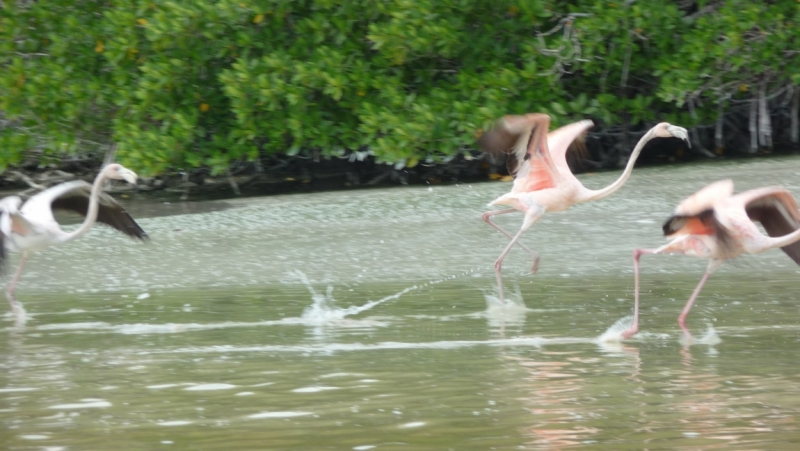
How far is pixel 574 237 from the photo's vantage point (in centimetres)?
905

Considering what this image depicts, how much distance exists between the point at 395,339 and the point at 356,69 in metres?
6.15

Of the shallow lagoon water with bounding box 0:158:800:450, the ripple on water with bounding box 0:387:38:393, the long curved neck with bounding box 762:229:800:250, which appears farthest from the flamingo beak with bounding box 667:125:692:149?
the ripple on water with bounding box 0:387:38:393

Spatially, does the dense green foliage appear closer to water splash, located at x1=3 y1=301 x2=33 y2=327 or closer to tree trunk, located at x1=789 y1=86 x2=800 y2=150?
tree trunk, located at x1=789 y1=86 x2=800 y2=150

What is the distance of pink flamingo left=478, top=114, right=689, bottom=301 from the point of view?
24.6 ft

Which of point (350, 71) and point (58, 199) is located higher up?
point (350, 71)

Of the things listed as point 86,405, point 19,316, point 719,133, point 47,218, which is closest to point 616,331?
point 86,405

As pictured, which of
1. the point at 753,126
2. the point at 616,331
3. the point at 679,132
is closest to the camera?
the point at 616,331

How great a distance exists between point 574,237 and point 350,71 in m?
3.62

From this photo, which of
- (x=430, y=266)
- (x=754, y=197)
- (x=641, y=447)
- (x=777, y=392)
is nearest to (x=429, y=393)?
(x=641, y=447)

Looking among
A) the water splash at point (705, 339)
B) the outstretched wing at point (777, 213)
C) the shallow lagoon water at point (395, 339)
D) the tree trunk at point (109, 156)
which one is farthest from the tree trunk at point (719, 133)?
the water splash at point (705, 339)

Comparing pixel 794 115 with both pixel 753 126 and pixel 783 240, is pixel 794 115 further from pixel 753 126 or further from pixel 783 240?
pixel 783 240

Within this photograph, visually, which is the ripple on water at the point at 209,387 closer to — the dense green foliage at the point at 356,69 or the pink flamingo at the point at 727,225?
the pink flamingo at the point at 727,225

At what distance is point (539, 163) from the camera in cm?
788

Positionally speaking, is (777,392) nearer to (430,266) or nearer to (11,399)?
(11,399)
